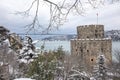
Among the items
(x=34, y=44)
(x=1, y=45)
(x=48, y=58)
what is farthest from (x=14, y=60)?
(x=48, y=58)

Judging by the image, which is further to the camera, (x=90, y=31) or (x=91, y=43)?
(x=91, y=43)

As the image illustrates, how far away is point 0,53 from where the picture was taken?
22.2 meters

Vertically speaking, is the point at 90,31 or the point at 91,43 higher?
the point at 90,31

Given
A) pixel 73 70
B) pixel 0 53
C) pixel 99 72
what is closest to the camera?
pixel 0 53

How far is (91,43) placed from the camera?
50469 millimetres

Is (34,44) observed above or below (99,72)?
above

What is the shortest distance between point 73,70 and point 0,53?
7089mm

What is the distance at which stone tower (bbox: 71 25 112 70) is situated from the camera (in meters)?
49.2

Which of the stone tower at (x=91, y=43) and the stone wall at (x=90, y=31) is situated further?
the stone wall at (x=90, y=31)

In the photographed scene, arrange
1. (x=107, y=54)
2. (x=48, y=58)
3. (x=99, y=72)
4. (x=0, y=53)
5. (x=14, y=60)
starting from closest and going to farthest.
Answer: (x=48, y=58) < (x=0, y=53) < (x=14, y=60) < (x=99, y=72) < (x=107, y=54)

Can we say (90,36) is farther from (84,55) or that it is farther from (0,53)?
(0,53)

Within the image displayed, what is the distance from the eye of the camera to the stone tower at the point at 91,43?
4922cm

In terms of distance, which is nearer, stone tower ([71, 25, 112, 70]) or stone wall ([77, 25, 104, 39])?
stone tower ([71, 25, 112, 70])

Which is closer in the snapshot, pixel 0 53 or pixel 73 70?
pixel 0 53
